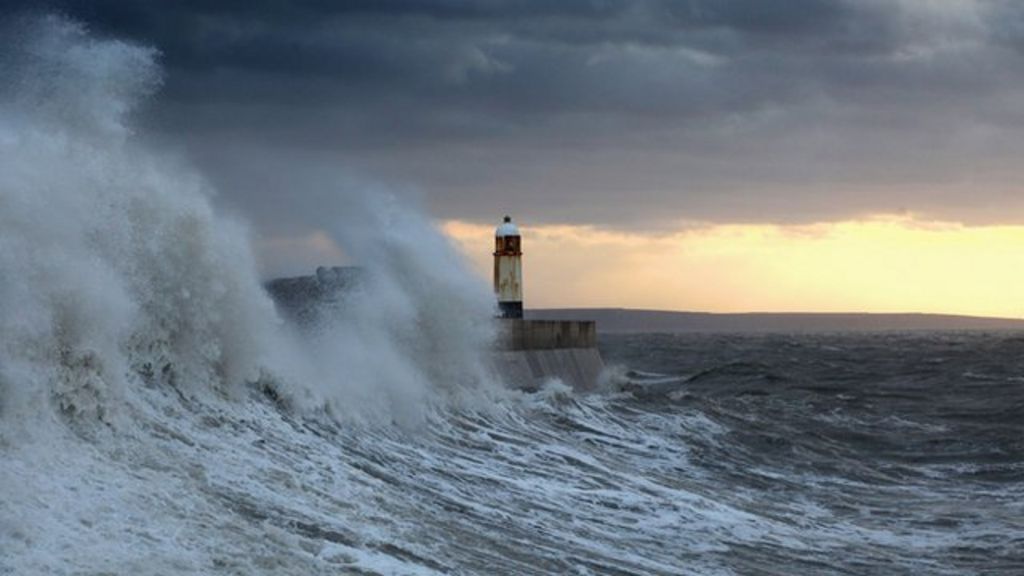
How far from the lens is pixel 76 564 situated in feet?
17.0

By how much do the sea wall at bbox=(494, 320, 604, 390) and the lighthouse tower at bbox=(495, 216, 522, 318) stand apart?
0.91m

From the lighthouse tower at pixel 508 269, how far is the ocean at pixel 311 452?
5731 millimetres

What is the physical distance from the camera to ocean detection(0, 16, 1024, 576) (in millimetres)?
6129

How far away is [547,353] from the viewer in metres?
19.3

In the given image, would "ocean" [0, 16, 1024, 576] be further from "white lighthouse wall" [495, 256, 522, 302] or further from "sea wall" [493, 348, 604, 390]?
"white lighthouse wall" [495, 256, 522, 302]

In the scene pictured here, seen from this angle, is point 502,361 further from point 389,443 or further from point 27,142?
point 27,142

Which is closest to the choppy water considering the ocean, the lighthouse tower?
the ocean

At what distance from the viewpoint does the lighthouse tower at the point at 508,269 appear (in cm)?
2150

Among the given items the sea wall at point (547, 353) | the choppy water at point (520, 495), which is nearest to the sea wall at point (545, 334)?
the sea wall at point (547, 353)

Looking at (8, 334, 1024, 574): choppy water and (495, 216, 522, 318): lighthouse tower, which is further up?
(495, 216, 522, 318): lighthouse tower

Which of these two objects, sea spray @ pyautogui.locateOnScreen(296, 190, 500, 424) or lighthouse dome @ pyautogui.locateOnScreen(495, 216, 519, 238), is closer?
sea spray @ pyautogui.locateOnScreen(296, 190, 500, 424)

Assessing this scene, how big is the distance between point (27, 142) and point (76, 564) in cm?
379

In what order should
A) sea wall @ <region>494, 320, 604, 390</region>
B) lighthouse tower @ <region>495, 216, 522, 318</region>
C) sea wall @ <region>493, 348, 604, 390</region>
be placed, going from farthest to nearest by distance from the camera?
lighthouse tower @ <region>495, 216, 522, 318</region> → sea wall @ <region>494, 320, 604, 390</region> → sea wall @ <region>493, 348, 604, 390</region>

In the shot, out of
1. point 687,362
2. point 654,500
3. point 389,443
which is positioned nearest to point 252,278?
point 389,443
